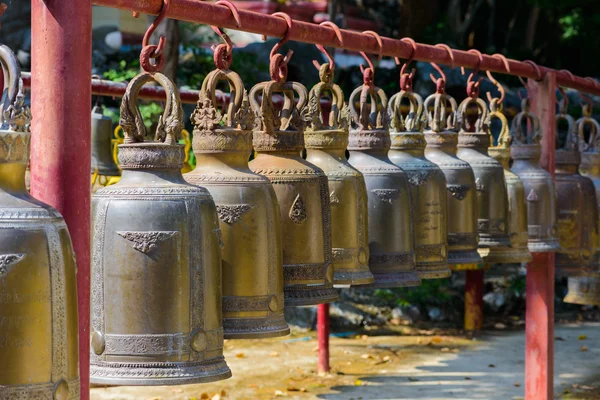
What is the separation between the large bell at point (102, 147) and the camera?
703 cm

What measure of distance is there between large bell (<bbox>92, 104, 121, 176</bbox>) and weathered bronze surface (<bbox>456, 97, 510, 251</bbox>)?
3.18m

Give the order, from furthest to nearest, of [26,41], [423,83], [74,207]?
[26,41] → [423,83] → [74,207]

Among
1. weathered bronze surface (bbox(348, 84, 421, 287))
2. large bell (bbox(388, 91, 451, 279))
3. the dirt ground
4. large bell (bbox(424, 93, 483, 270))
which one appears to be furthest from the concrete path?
weathered bronze surface (bbox(348, 84, 421, 287))

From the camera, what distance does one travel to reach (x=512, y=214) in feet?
15.6

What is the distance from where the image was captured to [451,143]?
424 centimetres

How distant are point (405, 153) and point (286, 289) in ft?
3.38

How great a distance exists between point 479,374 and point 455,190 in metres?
4.01

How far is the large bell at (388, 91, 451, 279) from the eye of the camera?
3.87 m

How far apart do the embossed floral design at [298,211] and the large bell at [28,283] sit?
116cm

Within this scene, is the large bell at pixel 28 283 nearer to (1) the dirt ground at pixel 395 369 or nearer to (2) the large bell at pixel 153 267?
(2) the large bell at pixel 153 267

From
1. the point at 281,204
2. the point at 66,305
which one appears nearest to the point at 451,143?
the point at 281,204

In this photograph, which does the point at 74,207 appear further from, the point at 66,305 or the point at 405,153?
the point at 405,153

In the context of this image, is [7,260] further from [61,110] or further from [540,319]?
[540,319]

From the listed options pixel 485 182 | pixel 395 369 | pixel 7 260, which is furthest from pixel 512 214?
pixel 395 369
